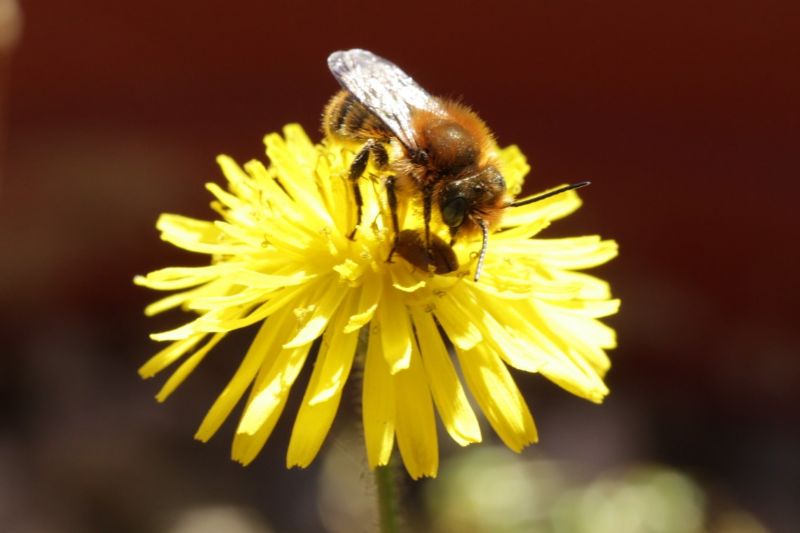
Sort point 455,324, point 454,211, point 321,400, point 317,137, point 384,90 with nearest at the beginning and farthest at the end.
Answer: point 321,400, point 454,211, point 455,324, point 384,90, point 317,137

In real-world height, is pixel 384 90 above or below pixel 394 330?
above

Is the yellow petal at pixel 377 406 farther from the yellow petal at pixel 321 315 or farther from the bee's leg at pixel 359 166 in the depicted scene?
the bee's leg at pixel 359 166

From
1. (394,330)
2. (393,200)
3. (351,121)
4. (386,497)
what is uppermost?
(351,121)

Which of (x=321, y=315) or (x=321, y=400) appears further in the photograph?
(x=321, y=315)

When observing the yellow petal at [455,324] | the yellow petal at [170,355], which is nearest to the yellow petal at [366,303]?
the yellow petal at [455,324]

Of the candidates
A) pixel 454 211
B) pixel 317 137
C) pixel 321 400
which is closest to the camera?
pixel 321 400

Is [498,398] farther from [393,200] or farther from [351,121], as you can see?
[351,121]

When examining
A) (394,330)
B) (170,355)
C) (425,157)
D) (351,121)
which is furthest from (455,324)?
(170,355)
